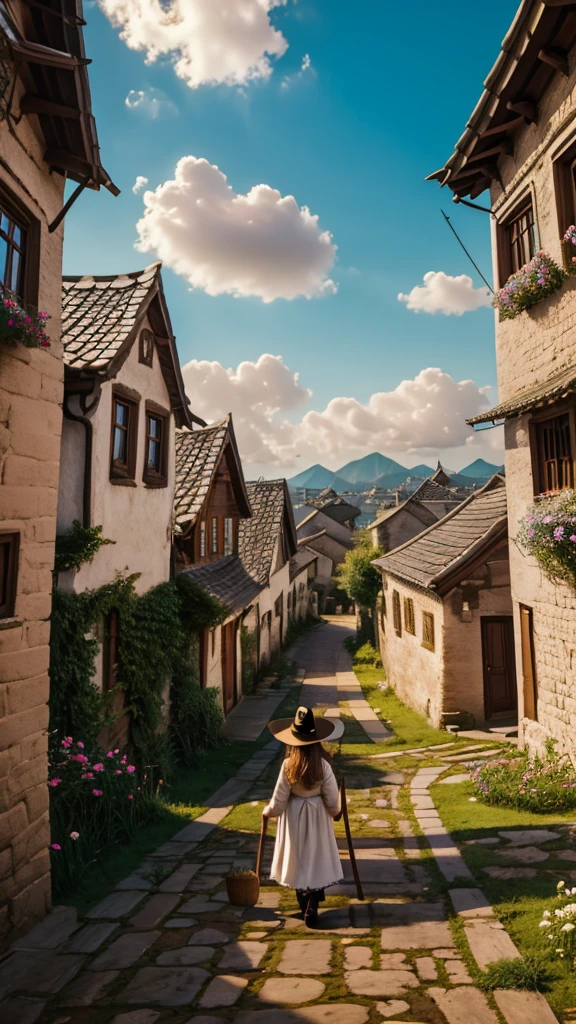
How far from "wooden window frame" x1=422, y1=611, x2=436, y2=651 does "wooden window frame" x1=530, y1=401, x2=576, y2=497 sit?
5431mm

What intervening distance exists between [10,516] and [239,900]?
382cm

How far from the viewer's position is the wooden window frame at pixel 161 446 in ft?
34.8

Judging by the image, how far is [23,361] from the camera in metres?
5.59

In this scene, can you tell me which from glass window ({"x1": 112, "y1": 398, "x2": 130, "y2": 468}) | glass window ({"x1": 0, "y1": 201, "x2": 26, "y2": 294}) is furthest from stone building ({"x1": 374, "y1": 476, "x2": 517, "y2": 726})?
glass window ({"x1": 0, "y1": 201, "x2": 26, "y2": 294})

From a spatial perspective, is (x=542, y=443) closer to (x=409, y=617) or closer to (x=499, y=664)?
(x=499, y=664)

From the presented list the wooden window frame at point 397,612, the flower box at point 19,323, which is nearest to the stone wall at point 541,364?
the flower box at point 19,323

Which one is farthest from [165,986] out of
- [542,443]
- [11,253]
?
[542,443]

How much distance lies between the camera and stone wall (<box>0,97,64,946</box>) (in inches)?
205

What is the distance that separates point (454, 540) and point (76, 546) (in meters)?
9.28

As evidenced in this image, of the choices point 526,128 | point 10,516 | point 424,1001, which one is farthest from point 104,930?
point 526,128

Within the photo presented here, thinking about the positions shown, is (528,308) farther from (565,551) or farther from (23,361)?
(23,361)

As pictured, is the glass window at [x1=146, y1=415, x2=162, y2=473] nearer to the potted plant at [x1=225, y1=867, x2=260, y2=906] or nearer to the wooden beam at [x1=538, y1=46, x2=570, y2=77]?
the potted plant at [x1=225, y1=867, x2=260, y2=906]

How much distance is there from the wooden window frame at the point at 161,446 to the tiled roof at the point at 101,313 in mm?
1469

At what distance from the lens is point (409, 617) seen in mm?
16250
